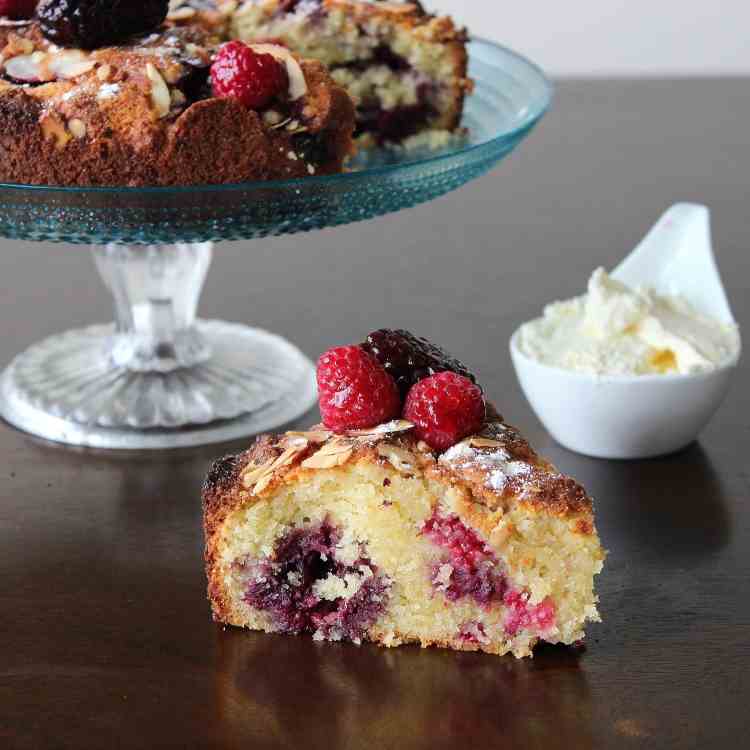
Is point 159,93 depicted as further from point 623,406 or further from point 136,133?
point 623,406

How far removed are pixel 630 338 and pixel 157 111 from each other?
24.3 inches

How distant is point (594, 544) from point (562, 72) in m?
3.58

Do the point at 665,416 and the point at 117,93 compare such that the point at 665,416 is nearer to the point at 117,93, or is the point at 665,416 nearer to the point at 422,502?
the point at 422,502

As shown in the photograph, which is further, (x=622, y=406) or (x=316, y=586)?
(x=622, y=406)

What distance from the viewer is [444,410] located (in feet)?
4.72

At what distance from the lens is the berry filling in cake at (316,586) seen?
1429 millimetres

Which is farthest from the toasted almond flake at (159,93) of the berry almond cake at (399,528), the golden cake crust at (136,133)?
the berry almond cake at (399,528)

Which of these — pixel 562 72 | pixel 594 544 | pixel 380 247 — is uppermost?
pixel 594 544

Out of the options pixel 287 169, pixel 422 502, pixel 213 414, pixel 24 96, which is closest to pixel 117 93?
pixel 24 96

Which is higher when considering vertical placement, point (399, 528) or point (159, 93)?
point (159, 93)

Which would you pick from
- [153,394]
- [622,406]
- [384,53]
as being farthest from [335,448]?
[384,53]

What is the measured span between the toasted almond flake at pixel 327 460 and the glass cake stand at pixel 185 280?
34 cm

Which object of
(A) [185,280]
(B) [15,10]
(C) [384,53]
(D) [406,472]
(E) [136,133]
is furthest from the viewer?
(C) [384,53]

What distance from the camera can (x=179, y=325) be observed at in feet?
6.79
